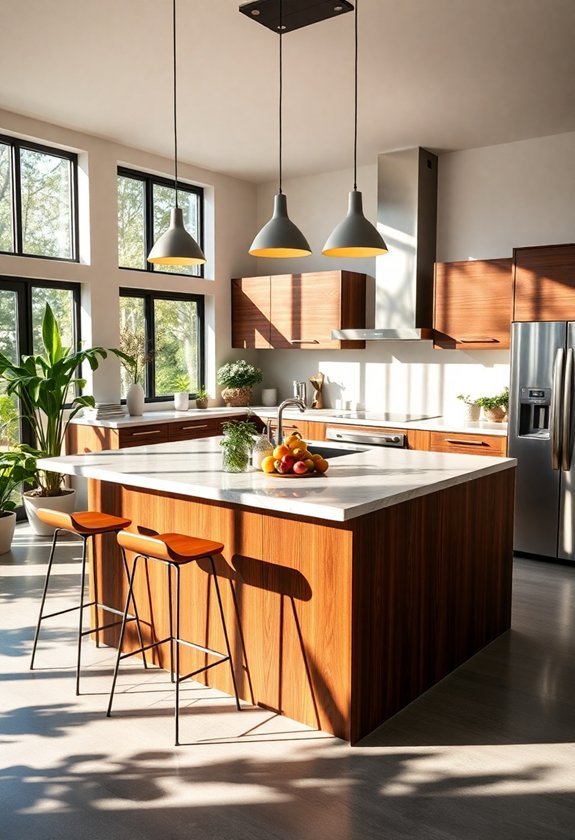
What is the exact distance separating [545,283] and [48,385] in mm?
3687

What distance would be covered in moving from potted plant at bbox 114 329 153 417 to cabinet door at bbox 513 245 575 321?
3119 mm

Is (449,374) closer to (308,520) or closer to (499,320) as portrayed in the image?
(499,320)

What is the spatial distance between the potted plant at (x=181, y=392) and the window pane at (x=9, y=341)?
1.51 metres

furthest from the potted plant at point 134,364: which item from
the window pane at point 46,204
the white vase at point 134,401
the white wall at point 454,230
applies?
the white wall at point 454,230

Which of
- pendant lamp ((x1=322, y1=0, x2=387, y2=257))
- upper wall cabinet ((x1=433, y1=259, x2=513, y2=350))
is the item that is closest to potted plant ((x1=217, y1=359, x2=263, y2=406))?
upper wall cabinet ((x1=433, y1=259, x2=513, y2=350))

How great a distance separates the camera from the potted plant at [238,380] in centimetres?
733

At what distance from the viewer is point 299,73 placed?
15.4 ft

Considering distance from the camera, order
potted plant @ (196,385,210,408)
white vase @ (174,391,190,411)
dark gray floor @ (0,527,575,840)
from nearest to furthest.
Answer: dark gray floor @ (0,527,575,840) < white vase @ (174,391,190,411) < potted plant @ (196,385,210,408)

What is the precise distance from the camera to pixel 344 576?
2863 millimetres

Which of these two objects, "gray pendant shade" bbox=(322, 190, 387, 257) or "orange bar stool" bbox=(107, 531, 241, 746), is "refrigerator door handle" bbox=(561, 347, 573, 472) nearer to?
"gray pendant shade" bbox=(322, 190, 387, 257)

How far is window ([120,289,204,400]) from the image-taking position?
22.1ft

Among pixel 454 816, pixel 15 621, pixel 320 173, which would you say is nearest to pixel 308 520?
pixel 454 816

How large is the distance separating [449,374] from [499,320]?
88cm

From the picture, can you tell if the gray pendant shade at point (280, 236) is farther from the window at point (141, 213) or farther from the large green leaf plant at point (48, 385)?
the window at point (141, 213)
